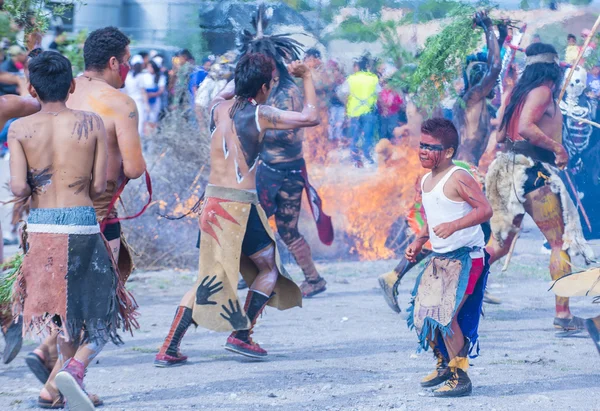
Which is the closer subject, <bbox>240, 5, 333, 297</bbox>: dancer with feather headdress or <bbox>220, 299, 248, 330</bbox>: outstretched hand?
<bbox>220, 299, 248, 330</bbox>: outstretched hand

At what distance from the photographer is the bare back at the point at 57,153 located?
173 inches

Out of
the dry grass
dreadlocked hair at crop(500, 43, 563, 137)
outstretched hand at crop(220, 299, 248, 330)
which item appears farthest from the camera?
the dry grass

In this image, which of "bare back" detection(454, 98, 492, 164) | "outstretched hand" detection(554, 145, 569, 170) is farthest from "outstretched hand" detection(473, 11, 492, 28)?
"outstretched hand" detection(554, 145, 569, 170)

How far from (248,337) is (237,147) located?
3.90 ft

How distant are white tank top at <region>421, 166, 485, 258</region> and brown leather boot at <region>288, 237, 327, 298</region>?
3.29 metres

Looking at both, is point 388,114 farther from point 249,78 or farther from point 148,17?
point 249,78

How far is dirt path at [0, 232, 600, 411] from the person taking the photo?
4.88m

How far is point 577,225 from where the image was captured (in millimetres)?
6895

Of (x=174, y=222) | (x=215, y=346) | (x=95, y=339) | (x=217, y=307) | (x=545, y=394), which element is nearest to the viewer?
(x=95, y=339)

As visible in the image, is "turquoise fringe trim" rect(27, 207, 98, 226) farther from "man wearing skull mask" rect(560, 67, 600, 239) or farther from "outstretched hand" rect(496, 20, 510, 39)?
"man wearing skull mask" rect(560, 67, 600, 239)

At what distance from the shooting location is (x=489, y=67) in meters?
9.58

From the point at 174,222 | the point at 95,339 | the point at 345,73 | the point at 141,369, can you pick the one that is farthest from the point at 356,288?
the point at 95,339

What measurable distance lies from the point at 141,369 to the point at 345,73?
567 cm

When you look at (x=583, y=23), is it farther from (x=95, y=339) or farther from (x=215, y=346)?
(x=95, y=339)
